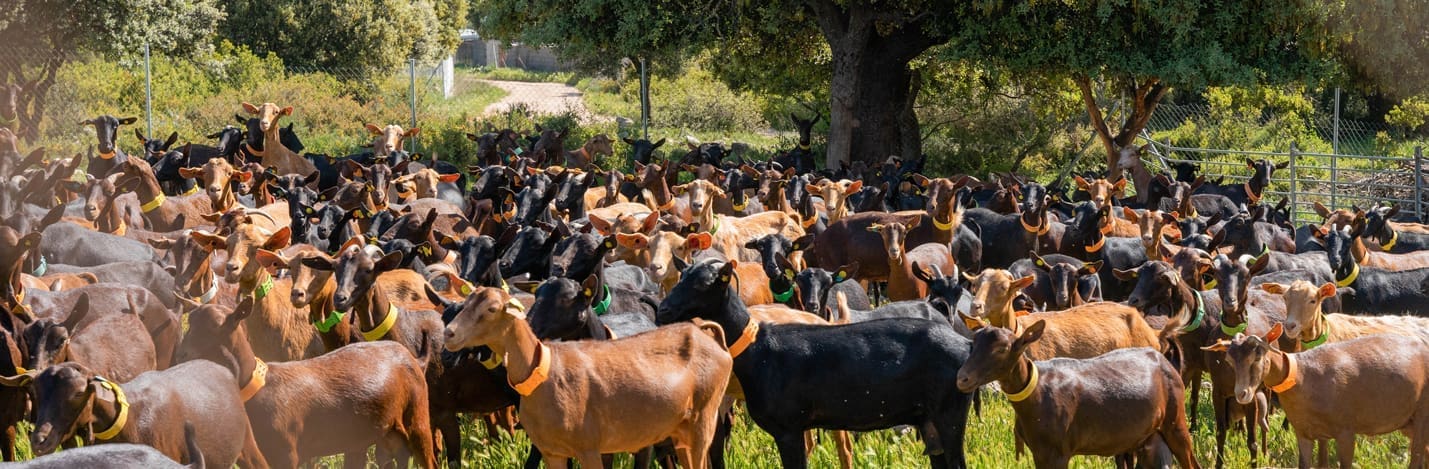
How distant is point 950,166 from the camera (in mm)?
28672

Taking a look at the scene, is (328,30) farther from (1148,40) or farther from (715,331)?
(715,331)

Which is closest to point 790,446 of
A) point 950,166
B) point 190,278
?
point 190,278

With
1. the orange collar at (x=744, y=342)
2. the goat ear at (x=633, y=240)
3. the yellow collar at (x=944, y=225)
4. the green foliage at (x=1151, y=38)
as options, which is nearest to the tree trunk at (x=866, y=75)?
the green foliage at (x=1151, y=38)

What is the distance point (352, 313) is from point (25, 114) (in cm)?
1807

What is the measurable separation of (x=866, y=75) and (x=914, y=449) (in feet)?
50.3

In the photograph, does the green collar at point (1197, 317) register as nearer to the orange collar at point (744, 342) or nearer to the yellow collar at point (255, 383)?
the orange collar at point (744, 342)

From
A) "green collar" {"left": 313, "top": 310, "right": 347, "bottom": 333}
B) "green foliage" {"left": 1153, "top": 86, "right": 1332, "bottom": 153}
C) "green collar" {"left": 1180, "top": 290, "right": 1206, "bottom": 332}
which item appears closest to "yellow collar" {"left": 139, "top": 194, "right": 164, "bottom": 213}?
"green collar" {"left": 313, "top": 310, "right": 347, "bottom": 333}

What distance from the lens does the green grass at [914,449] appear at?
8.30 meters

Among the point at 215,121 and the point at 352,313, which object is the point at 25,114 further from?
the point at 352,313

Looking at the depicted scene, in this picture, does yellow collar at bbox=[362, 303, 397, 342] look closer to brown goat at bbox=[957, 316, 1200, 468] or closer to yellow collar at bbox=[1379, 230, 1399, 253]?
brown goat at bbox=[957, 316, 1200, 468]

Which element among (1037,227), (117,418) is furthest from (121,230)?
(1037,227)

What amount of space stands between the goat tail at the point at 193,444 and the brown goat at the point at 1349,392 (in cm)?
507

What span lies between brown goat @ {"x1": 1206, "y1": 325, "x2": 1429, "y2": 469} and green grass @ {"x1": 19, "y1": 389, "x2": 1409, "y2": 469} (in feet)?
2.23

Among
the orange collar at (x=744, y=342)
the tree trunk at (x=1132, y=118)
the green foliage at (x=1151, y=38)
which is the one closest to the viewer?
the orange collar at (x=744, y=342)
